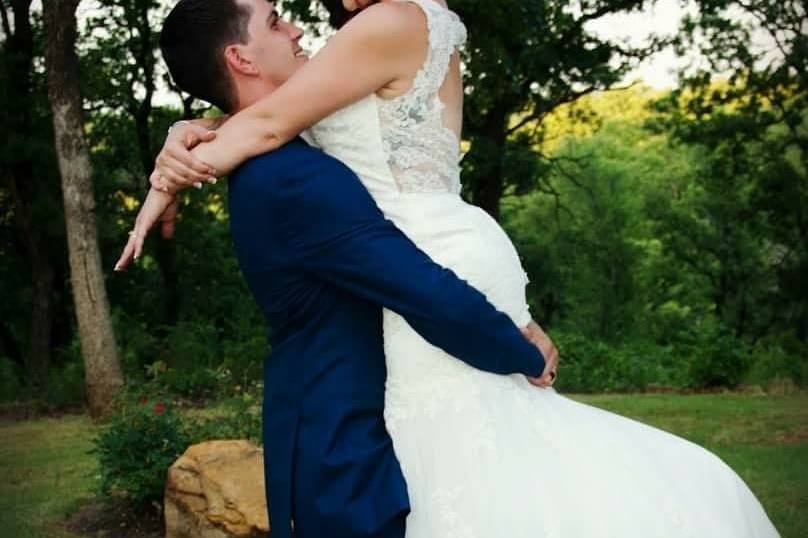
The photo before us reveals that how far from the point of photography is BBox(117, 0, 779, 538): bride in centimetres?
207

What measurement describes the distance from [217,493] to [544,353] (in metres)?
5.16

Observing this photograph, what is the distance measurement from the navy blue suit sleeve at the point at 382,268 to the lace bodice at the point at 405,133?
153 mm

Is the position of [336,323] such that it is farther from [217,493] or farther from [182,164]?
[217,493]

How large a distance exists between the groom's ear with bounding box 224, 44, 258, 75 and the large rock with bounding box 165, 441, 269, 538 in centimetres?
490

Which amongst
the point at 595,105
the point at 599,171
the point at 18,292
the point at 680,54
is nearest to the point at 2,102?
the point at 18,292

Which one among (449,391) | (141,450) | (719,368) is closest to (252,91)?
(449,391)

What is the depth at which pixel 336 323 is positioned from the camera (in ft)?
7.09

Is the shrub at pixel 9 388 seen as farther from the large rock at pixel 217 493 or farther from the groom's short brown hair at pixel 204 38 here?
the groom's short brown hair at pixel 204 38

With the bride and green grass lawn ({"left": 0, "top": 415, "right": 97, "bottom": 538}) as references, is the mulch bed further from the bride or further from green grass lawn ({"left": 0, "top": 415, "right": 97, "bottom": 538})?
the bride

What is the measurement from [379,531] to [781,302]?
3341cm

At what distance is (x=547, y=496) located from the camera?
2061mm

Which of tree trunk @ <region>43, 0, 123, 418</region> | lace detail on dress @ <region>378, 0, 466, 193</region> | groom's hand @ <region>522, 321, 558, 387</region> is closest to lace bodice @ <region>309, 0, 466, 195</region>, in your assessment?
lace detail on dress @ <region>378, 0, 466, 193</region>

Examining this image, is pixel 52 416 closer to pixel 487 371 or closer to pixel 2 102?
pixel 2 102

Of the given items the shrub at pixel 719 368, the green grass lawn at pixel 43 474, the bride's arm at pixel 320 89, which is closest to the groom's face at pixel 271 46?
the bride's arm at pixel 320 89
